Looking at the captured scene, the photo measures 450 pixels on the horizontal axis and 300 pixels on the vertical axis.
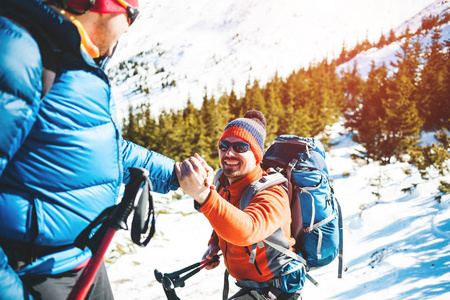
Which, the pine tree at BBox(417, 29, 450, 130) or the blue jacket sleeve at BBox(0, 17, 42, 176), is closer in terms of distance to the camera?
the blue jacket sleeve at BBox(0, 17, 42, 176)

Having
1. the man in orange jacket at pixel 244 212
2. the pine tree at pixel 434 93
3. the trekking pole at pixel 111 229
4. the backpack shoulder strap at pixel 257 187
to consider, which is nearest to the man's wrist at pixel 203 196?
the man in orange jacket at pixel 244 212

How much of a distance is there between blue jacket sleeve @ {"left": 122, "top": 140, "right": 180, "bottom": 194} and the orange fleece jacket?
44 cm

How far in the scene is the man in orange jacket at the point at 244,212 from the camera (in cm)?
154

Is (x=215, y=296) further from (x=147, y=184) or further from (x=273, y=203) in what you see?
(x=147, y=184)

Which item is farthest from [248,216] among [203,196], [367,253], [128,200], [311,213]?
[367,253]

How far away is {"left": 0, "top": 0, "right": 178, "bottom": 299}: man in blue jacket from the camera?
939 millimetres

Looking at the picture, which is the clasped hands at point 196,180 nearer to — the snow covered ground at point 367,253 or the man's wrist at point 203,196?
the man's wrist at point 203,196

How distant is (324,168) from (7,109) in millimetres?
2576

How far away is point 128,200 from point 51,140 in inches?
16.0

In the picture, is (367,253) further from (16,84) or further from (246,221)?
(16,84)

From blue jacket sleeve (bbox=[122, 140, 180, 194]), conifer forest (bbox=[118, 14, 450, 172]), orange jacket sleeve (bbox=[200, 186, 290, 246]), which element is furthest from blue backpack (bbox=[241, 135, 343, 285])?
conifer forest (bbox=[118, 14, 450, 172])

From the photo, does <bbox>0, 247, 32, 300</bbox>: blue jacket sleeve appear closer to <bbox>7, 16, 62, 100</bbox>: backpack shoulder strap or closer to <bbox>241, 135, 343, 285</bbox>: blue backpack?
<bbox>7, 16, 62, 100</bbox>: backpack shoulder strap

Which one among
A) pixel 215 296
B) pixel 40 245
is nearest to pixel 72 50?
pixel 40 245

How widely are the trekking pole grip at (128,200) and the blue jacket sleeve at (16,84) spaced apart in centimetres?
46
